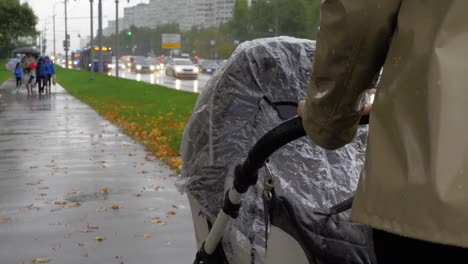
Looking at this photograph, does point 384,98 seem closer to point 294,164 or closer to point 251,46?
point 294,164

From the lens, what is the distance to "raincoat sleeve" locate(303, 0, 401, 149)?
1.68 m

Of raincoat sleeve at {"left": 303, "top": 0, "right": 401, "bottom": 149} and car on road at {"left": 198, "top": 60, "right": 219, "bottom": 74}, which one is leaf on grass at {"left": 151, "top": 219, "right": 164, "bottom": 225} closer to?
raincoat sleeve at {"left": 303, "top": 0, "right": 401, "bottom": 149}

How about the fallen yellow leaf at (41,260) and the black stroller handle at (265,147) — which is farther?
the fallen yellow leaf at (41,260)

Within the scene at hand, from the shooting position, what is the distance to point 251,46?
3178mm

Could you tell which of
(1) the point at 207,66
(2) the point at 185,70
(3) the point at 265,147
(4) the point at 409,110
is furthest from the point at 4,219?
(1) the point at 207,66

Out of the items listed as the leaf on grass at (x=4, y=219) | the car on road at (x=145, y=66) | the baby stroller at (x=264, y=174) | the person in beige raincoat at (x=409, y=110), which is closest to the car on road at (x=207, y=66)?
the car on road at (x=145, y=66)

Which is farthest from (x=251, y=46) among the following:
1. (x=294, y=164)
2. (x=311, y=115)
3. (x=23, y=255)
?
(x=23, y=255)

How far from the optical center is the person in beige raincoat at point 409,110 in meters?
1.52

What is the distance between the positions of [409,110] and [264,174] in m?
1.27

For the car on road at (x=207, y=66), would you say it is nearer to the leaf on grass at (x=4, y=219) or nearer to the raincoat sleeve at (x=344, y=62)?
the leaf on grass at (x=4, y=219)

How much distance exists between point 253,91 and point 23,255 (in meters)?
3.02

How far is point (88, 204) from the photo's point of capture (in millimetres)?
7246

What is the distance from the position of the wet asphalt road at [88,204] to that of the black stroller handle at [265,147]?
2840mm

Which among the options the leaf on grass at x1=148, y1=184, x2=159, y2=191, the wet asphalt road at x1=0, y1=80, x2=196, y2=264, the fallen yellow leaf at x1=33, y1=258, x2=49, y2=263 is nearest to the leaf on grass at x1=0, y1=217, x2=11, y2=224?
the wet asphalt road at x1=0, y1=80, x2=196, y2=264
